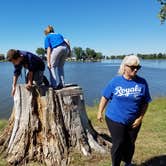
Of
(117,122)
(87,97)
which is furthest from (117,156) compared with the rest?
(87,97)

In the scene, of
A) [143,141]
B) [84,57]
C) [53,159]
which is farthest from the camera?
[84,57]

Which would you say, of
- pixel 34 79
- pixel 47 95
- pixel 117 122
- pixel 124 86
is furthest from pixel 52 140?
pixel 124 86

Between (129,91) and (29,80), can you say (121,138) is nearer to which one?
(129,91)

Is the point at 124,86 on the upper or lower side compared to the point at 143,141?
upper

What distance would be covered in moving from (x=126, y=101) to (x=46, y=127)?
6.04 ft

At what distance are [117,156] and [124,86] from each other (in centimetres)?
113

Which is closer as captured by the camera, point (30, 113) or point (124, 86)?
point (124, 86)

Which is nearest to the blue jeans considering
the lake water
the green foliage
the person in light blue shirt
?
the person in light blue shirt

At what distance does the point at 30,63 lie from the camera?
19.0ft

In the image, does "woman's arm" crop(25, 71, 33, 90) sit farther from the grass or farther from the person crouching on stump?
the grass

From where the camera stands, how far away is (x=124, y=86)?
4.42m

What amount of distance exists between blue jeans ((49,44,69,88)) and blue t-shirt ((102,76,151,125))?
203 cm

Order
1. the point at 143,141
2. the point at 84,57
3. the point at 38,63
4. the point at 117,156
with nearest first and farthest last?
the point at 117,156, the point at 38,63, the point at 143,141, the point at 84,57

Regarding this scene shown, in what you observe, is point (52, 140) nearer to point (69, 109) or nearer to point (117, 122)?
point (69, 109)
